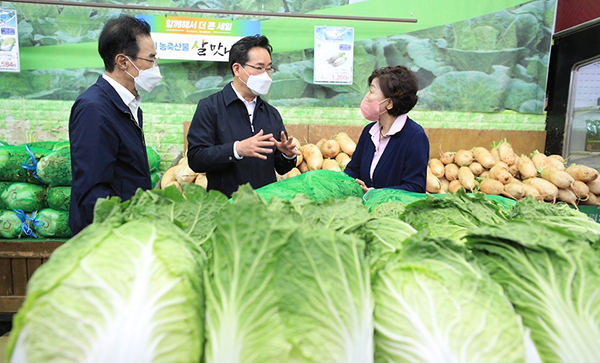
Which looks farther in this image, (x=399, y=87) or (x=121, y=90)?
(x=399, y=87)

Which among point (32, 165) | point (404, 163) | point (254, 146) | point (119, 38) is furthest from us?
point (32, 165)

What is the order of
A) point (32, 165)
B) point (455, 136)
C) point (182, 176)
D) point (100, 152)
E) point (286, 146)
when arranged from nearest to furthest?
point (100, 152) < point (286, 146) < point (32, 165) < point (182, 176) < point (455, 136)

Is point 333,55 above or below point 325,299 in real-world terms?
above

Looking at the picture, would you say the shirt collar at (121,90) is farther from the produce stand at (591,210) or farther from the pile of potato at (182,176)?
the produce stand at (591,210)

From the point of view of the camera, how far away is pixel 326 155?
518 cm

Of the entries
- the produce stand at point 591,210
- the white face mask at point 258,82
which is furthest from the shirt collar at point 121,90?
the produce stand at point 591,210

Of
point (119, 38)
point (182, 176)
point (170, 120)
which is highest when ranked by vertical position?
point (119, 38)

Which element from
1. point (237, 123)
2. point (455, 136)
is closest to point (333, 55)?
point (455, 136)

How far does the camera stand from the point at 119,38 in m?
2.48

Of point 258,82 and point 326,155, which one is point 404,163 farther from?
point 326,155

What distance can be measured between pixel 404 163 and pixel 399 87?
2.12 feet

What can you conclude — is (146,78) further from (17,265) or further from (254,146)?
(17,265)

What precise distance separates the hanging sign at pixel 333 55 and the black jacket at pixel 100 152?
3615 millimetres

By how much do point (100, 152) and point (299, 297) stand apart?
5.83ft
